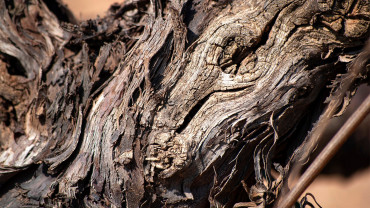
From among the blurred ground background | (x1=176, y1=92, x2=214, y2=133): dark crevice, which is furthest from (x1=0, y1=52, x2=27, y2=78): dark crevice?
the blurred ground background

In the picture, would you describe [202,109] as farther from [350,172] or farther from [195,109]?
[350,172]

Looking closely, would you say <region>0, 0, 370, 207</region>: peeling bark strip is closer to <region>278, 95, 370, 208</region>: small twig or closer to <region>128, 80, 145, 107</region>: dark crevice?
<region>128, 80, 145, 107</region>: dark crevice

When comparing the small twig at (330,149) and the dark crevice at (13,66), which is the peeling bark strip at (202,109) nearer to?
the small twig at (330,149)

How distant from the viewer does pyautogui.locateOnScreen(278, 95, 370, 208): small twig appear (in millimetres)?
1028

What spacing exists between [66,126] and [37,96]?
0.24m

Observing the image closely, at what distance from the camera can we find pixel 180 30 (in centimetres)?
141

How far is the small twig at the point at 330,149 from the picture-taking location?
103 cm

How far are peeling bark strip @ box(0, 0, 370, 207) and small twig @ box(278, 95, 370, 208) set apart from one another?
0.29 metres

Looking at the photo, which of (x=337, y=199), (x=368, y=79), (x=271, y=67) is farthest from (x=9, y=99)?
(x=337, y=199)

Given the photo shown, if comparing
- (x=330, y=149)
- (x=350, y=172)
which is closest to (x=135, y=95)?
(x=330, y=149)

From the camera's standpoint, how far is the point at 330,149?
1.07 m

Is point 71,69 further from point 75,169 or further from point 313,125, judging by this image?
point 313,125

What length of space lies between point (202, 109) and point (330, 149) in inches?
19.1

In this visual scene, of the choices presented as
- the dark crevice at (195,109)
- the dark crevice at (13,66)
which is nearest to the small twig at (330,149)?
the dark crevice at (195,109)
